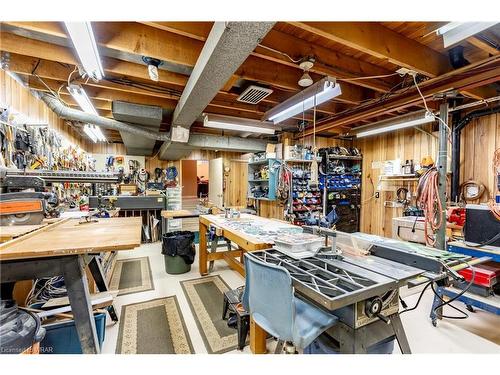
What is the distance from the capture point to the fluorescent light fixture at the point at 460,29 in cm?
171

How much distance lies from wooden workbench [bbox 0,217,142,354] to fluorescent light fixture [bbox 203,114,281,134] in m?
2.54

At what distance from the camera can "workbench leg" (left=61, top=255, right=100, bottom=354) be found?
1.47m

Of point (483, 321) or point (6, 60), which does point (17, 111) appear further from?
point (483, 321)

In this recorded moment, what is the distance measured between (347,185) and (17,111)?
240 inches

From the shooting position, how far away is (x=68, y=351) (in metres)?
1.70

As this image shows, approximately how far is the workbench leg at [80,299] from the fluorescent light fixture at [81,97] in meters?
2.22

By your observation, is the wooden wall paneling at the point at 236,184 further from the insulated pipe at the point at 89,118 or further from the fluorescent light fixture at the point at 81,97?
the fluorescent light fixture at the point at 81,97

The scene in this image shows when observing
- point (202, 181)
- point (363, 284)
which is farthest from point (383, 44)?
point (202, 181)

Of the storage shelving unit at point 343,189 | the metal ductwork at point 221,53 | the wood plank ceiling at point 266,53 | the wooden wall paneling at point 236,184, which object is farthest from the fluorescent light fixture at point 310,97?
the wooden wall paneling at point 236,184

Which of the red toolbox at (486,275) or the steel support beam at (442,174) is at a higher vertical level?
the steel support beam at (442,174)

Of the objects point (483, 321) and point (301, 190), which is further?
point (301, 190)

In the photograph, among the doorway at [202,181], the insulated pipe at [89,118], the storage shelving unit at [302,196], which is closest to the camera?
the insulated pipe at [89,118]

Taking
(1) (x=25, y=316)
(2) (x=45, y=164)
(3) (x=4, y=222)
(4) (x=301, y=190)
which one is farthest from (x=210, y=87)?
(4) (x=301, y=190)

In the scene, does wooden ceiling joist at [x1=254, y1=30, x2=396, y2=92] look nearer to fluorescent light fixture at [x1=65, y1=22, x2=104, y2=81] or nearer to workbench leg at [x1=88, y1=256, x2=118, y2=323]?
fluorescent light fixture at [x1=65, y1=22, x2=104, y2=81]
